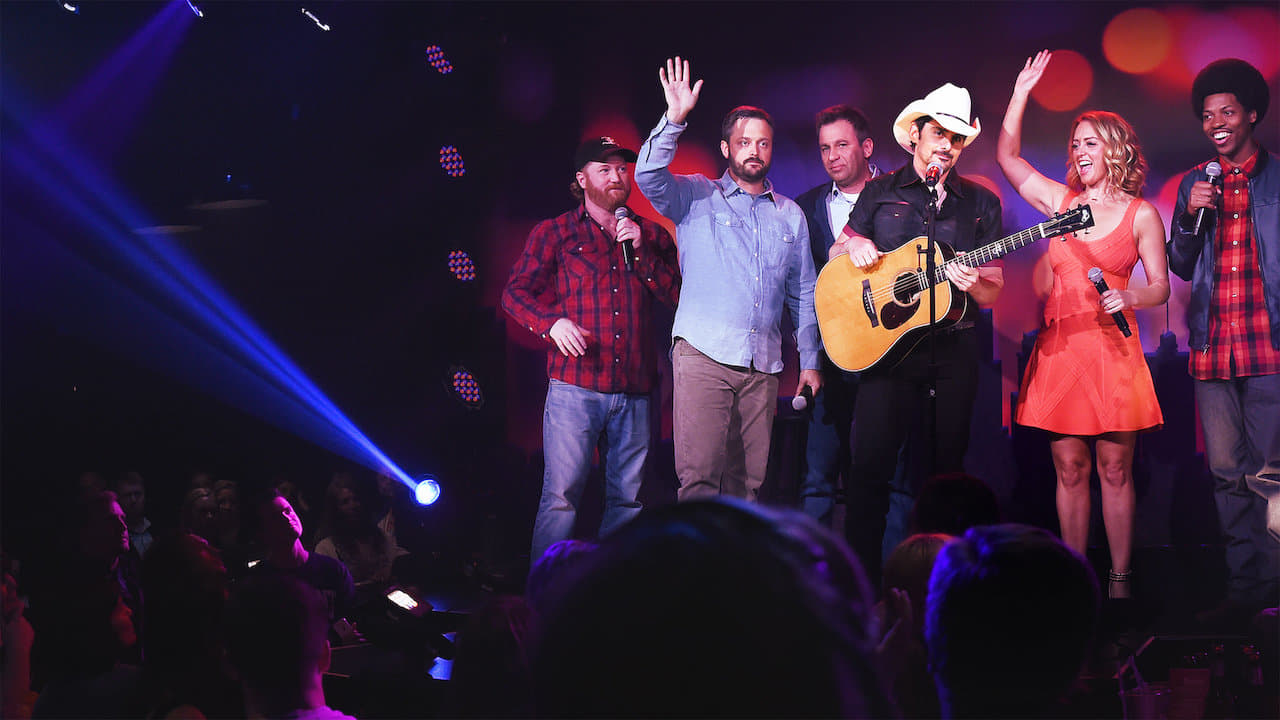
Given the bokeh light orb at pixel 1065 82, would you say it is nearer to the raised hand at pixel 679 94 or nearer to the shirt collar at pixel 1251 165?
the shirt collar at pixel 1251 165

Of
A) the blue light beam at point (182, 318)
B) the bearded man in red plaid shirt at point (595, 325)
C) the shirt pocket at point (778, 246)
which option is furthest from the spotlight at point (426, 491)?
the shirt pocket at point (778, 246)

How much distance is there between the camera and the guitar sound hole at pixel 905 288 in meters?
4.84

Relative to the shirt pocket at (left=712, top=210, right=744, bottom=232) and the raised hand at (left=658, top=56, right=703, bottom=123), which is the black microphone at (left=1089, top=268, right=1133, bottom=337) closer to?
the shirt pocket at (left=712, top=210, right=744, bottom=232)

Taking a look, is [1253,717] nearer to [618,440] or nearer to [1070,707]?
[1070,707]

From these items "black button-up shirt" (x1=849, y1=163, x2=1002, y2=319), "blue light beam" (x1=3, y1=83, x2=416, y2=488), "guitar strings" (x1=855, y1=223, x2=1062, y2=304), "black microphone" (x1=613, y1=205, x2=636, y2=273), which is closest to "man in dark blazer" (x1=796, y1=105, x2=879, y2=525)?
"black button-up shirt" (x1=849, y1=163, x2=1002, y2=319)

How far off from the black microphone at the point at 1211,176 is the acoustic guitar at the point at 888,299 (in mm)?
569

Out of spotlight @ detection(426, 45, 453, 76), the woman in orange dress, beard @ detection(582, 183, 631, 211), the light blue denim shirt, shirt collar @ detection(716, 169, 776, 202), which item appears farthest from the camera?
spotlight @ detection(426, 45, 453, 76)

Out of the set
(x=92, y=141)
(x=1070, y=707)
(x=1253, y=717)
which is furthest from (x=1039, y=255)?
(x=92, y=141)

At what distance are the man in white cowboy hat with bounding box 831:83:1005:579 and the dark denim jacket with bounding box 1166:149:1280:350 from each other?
3.29ft

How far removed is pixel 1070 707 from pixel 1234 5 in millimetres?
5253

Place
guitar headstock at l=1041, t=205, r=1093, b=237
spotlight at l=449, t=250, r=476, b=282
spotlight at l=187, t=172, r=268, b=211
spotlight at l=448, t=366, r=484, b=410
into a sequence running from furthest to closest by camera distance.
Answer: spotlight at l=187, t=172, r=268, b=211 < spotlight at l=449, t=250, r=476, b=282 < spotlight at l=448, t=366, r=484, b=410 < guitar headstock at l=1041, t=205, r=1093, b=237

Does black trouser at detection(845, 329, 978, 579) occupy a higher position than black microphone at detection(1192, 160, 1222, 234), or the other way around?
black microphone at detection(1192, 160, 1222, 234)

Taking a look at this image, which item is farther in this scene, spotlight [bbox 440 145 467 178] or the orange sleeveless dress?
spotlight [bbox 440 145 467 178]

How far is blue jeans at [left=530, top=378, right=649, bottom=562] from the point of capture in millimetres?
4922
